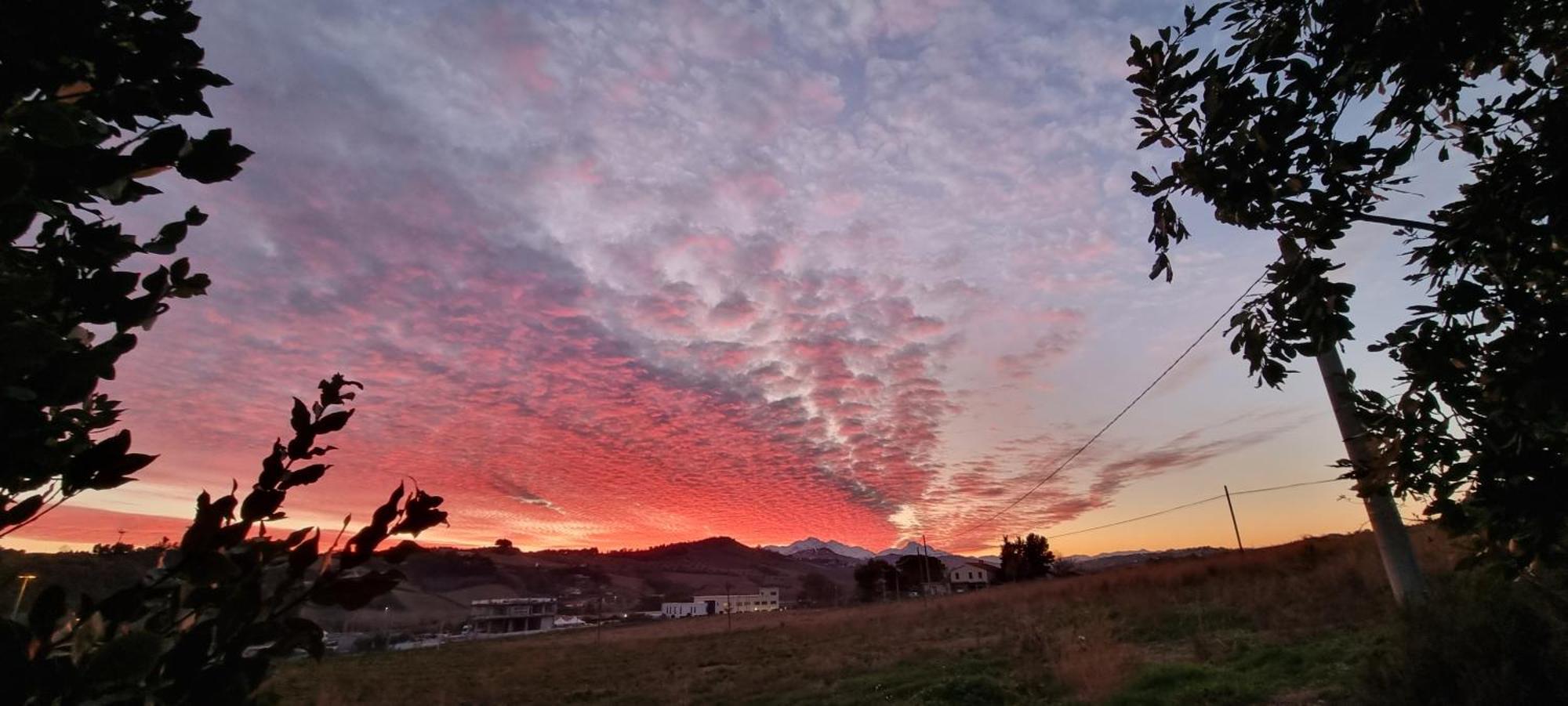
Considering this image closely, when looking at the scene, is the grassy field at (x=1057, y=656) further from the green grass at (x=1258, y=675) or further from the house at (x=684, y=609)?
the house at (x=684, y=609)

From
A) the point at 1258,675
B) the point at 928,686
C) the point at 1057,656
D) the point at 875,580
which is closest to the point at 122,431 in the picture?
the point at 1258,675

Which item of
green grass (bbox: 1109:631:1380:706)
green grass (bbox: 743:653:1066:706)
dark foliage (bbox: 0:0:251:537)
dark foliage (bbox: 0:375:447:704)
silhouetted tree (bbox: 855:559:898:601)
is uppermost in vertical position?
silhouetted tree (bbox: 855:559:898:601)

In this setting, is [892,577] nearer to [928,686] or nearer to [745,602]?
[745,602]

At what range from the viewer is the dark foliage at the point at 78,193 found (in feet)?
3.24

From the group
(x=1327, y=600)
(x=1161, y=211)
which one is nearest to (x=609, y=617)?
(x=1327, y=600)

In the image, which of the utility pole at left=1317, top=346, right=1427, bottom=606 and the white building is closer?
the utility pole at left=1317, top=346, right=1427, bottom=606

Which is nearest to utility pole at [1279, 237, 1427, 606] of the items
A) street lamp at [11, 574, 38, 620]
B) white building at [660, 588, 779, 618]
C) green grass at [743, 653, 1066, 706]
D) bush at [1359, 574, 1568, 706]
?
bush at [1359, 574, 1568, 706]

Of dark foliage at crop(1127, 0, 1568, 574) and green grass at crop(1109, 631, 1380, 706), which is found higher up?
dark foliage at crop(1127, 0, 1568, 574)

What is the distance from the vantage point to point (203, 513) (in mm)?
1230

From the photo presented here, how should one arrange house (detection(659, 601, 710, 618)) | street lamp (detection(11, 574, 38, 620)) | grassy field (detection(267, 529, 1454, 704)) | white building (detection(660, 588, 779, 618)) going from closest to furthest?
street lamp (detection(11, 574, 38, 620)) < grassy field (detection(267, 529, 1454, 704)) < house (detection(659, 601, 710, 618)) < white building (detection(660, 588, 779, 618))

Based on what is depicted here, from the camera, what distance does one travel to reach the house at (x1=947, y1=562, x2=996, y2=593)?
9862 centimetres

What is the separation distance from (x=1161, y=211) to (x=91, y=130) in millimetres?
3872

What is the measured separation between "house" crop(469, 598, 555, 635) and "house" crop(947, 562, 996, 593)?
60554mm

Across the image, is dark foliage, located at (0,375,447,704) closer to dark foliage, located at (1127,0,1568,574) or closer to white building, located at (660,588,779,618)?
dark foliage, located at (1127,0,1568,574)
